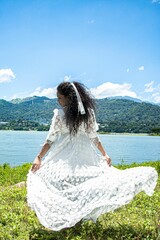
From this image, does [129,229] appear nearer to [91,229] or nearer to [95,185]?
[91,229]

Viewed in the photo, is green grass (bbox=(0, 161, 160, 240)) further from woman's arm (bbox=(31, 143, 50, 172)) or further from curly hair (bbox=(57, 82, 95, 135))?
curly hair (bbox=(57, 82, 95, 135))

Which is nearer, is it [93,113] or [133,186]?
[133,186]

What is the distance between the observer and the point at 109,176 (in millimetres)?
4684

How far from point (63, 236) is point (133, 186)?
1061mm

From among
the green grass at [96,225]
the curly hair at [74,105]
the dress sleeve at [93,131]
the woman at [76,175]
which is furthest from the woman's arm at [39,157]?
the green grass at [96,225]

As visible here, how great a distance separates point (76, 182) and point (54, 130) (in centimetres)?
77

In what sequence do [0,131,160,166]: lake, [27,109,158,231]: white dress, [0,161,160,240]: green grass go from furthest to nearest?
[0,131,160,166]: lake → [0,161,160,240]: green grass → [27,109,158,231]: white dress

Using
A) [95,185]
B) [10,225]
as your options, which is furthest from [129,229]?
[10,225]

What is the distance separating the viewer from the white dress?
4.39 m

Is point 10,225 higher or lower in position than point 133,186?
lower

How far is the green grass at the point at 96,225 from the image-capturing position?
4602mm

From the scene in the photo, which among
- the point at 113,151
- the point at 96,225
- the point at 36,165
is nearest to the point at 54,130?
the point at 36,165

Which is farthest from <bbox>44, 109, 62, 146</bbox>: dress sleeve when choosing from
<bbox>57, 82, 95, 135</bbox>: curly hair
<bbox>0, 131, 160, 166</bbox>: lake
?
<bbox>0, 131, 160, 166</bbox>: lake

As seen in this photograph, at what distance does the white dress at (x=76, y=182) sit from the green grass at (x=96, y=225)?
257 mm
